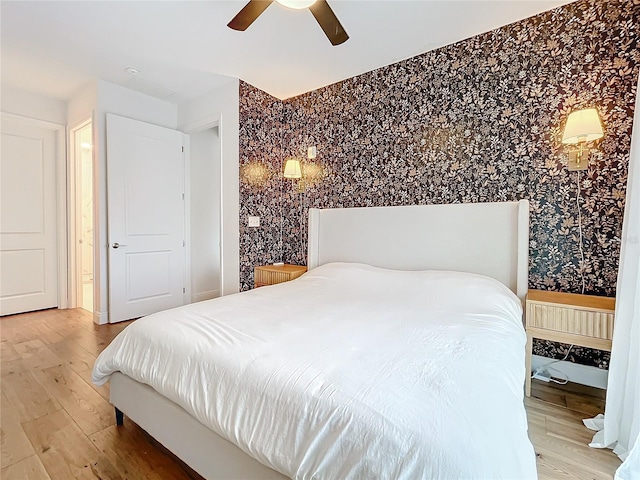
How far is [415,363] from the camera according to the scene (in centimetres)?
109

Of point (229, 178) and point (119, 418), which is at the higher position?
point (229, 178)

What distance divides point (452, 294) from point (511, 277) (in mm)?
623

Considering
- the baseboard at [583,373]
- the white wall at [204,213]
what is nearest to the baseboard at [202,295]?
the white wall at [204,213]

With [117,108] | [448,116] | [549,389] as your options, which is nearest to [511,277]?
[549,389]

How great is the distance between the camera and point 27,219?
3.69 m

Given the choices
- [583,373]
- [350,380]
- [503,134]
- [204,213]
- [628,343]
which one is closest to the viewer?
[350,380]

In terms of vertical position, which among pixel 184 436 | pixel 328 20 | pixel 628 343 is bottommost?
pixel 184 436

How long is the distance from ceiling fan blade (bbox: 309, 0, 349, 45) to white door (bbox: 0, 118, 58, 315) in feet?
12.7

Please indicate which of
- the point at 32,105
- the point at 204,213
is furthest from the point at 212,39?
the point at 32,105

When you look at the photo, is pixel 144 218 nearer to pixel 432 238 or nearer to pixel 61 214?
pixel 61 214

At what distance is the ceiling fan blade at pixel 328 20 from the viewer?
174 centimetres

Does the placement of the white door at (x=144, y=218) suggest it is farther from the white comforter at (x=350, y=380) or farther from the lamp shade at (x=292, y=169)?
the white comforter at (x=350, y=380)

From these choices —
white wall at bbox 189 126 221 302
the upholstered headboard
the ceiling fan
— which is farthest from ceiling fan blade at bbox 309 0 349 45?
white wall at bbox 189 126 221 302

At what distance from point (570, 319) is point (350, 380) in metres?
1.68
